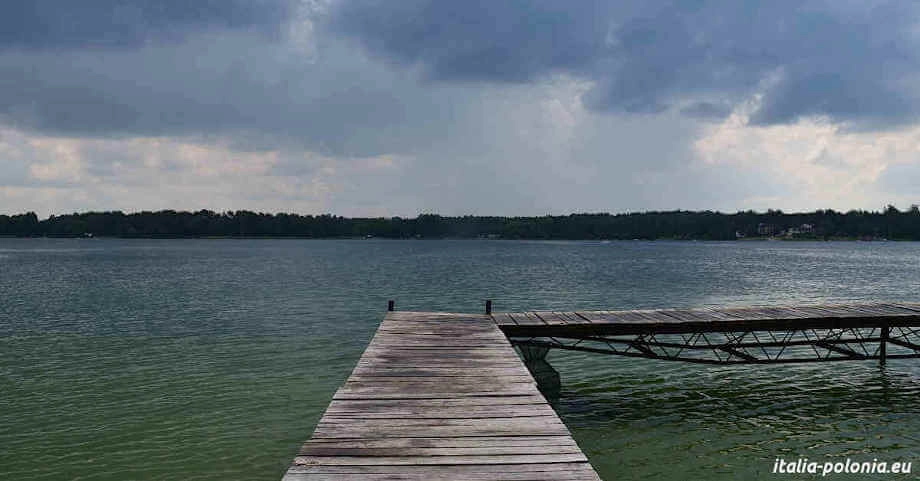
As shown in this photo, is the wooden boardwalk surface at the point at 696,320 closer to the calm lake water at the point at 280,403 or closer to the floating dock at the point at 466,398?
the floating dock at the point at 466,398

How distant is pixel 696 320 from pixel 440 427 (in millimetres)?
11536

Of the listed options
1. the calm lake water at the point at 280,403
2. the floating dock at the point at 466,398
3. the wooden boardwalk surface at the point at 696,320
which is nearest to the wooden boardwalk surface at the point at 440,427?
the floating dock at the point at 466,398

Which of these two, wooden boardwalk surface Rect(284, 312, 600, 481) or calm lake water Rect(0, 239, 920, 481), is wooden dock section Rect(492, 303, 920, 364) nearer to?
calm lake water Rect(0, 239, 920, 481)

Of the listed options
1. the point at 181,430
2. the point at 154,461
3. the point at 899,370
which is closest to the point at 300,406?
the point at 181,430

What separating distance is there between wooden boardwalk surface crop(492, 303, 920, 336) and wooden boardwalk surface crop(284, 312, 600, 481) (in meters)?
4.35

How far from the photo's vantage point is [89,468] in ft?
39.2

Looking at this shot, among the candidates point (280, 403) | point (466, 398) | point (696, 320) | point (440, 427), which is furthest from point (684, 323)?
point (280, 403)

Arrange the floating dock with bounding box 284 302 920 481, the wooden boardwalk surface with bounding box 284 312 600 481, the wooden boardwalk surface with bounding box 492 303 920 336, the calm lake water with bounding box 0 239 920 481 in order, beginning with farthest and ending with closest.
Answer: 1. the wooden boardwalk surface with bounding box 492 303 920 336
2. the calm lake water with bounding box 0 239 920 481
3. the floating dock with bounding box 284 302 920 481
4. the wooden boardwalk surface with bounding box 284 312 600 481

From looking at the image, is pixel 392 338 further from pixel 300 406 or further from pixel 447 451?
pixel 447 451

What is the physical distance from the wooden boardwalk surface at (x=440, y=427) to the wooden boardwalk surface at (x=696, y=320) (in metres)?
4.35

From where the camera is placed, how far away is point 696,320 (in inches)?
662

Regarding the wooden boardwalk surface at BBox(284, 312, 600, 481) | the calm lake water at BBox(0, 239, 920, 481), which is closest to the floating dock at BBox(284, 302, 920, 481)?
the wooden boardwalk surface at BBox(284, 312, 600, 481)

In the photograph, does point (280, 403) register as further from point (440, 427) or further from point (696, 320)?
point (696, 320)

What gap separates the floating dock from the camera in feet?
20.9
